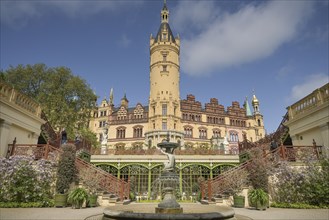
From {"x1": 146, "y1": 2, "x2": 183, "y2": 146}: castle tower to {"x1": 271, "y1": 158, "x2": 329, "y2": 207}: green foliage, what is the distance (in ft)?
111

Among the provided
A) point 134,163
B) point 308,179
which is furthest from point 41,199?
point 308,179

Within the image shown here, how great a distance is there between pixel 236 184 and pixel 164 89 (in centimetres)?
3691

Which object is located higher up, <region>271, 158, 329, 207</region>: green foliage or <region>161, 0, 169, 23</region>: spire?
<region>161, 0, 169, 23</region>: spire

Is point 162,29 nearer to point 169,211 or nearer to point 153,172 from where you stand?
point 153,172

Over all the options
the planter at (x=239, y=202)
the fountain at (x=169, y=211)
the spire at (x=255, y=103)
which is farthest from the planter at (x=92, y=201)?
the spire at (x=255, y=103)

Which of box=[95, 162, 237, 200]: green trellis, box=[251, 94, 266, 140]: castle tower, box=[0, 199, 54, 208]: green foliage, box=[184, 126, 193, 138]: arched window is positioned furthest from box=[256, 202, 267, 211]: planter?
box=[251, 94, 266, 140]: castle tower

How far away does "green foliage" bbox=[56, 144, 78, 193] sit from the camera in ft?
42.5

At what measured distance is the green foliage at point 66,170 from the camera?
12966 mm

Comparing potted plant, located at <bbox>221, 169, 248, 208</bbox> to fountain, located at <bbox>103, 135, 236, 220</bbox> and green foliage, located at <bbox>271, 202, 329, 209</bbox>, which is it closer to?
green foliage, located at <bbox>271, 202, 329, 209</bbox>

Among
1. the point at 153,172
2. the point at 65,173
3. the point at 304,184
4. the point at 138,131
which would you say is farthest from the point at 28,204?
the point at 138,131

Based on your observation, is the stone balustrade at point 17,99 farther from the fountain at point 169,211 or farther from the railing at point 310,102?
the railing at point 310,102

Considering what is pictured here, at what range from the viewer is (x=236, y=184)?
14406mm

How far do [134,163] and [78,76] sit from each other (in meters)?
13.4

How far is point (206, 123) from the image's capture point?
57.4m
